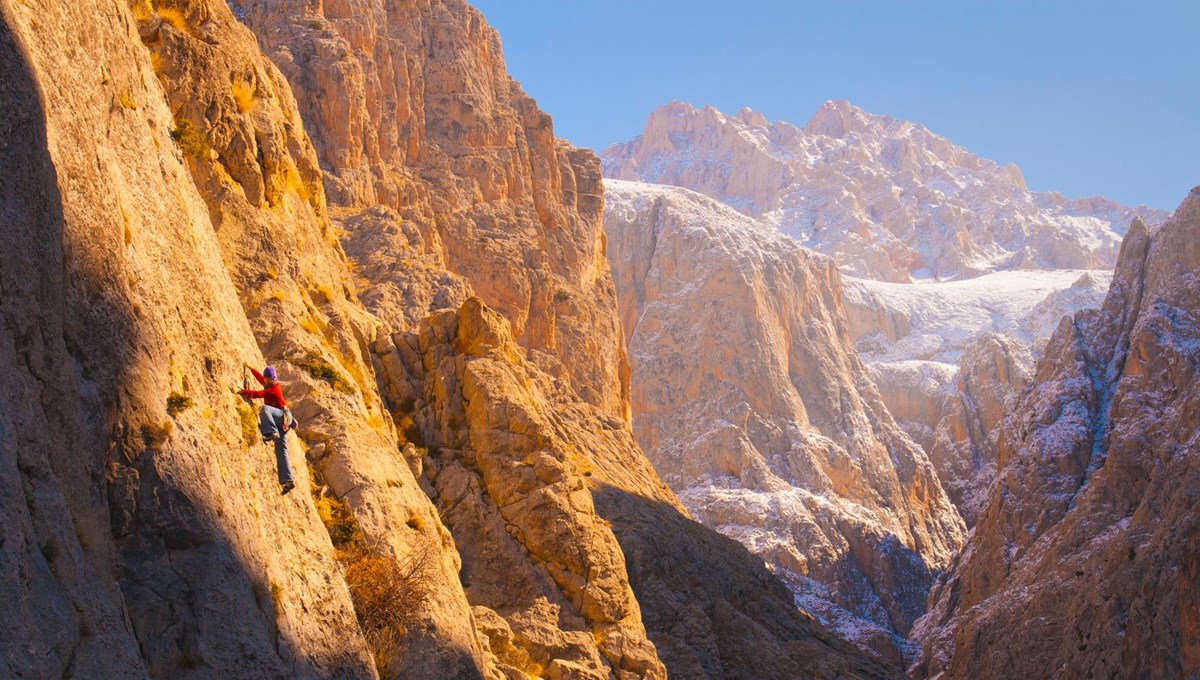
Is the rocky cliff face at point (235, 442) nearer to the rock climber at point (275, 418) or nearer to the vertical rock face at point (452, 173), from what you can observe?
the rock climber at point (275, 418)

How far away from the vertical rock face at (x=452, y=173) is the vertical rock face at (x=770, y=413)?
1146 inches

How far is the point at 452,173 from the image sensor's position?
65.7 m

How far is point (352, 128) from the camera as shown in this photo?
58.4 meters

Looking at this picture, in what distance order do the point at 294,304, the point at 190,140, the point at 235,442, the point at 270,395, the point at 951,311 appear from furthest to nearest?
the point at 951,311
the point at 294,304
the point at 190,140
the point at 270,395
the point at 235,442

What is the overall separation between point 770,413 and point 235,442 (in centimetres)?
10019

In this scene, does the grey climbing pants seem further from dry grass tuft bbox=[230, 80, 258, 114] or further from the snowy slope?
the snowy slope

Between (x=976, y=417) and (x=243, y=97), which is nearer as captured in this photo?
(x=243, y=97)

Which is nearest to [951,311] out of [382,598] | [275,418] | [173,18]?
[173,18]

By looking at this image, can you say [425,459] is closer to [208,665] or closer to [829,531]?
[208,665]

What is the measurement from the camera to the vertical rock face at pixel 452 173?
5675 centimetres

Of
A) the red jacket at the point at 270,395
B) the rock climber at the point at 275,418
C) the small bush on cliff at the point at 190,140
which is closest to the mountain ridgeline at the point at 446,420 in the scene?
the small bush on cliff at the point at 190,140

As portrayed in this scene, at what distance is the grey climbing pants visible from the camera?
1571 centimetres

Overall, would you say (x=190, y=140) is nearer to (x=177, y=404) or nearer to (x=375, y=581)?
(x=177, y=404)

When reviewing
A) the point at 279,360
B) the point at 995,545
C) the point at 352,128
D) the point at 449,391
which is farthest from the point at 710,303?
the point at 279,360
